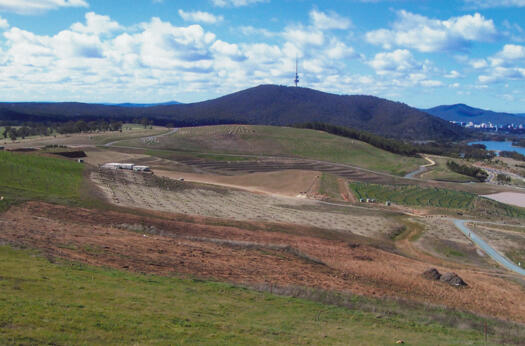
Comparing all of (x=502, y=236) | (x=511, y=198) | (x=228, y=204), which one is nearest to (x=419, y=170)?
(x=511, y=198)

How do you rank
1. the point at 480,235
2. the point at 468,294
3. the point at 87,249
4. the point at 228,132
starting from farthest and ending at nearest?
1. the point at 228,132
2. the point at 480,235
3. the point at 468,294
4. the point at 87,249

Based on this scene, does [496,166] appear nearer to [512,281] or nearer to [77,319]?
[512,281]

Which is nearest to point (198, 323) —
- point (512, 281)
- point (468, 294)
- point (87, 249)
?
point (87, 249)

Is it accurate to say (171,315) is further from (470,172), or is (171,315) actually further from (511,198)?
(470,172)

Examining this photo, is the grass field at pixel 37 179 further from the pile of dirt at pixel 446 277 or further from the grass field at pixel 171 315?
the pile of dirt at pixel 446 277

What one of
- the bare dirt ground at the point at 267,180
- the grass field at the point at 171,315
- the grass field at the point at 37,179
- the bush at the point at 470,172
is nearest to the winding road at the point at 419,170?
the bush at the point at 470,172
